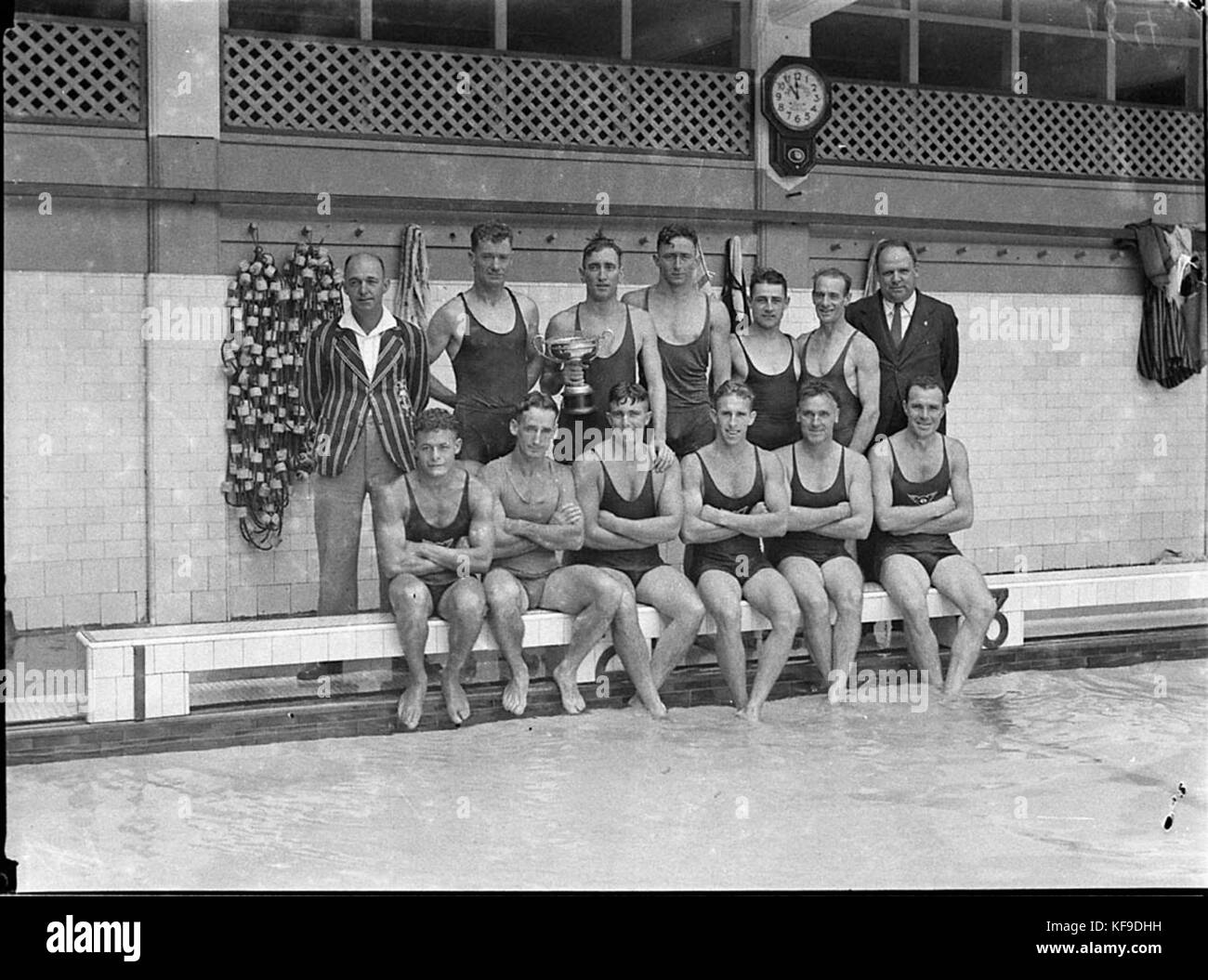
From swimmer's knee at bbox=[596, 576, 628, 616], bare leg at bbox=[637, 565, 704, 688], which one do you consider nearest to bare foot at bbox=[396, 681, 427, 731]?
swimmer's knee at bbox=[596, 576, 628, 616]

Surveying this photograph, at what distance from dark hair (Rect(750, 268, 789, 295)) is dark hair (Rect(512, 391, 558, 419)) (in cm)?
70

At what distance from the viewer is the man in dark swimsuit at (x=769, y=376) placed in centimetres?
480

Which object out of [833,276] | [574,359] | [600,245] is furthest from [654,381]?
[833,276]

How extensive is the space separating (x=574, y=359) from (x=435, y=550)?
0.71 metres

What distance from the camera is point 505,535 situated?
4.57 metres

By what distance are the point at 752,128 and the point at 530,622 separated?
1537mm

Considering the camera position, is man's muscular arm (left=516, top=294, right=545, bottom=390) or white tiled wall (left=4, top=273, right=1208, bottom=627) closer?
white tiled wall (left=4, top=273, right=1208, bottom=627)

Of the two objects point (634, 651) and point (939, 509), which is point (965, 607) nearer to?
point (939, 509)

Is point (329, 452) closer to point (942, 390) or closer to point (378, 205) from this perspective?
point (378, 205)

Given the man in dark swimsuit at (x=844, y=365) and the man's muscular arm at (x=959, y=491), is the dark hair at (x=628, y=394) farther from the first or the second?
the man's muscular arm at (x=959, y=491)

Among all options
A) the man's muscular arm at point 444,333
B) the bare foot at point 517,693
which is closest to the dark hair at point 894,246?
the man's muscular arm at point 444,333

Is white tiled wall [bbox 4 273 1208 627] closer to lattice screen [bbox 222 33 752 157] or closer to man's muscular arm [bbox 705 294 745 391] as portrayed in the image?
man's muscular arm [bbox 705 294 745 391]

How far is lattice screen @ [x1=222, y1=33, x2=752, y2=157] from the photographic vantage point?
3973mm

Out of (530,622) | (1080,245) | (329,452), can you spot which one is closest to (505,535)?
(530,622)
